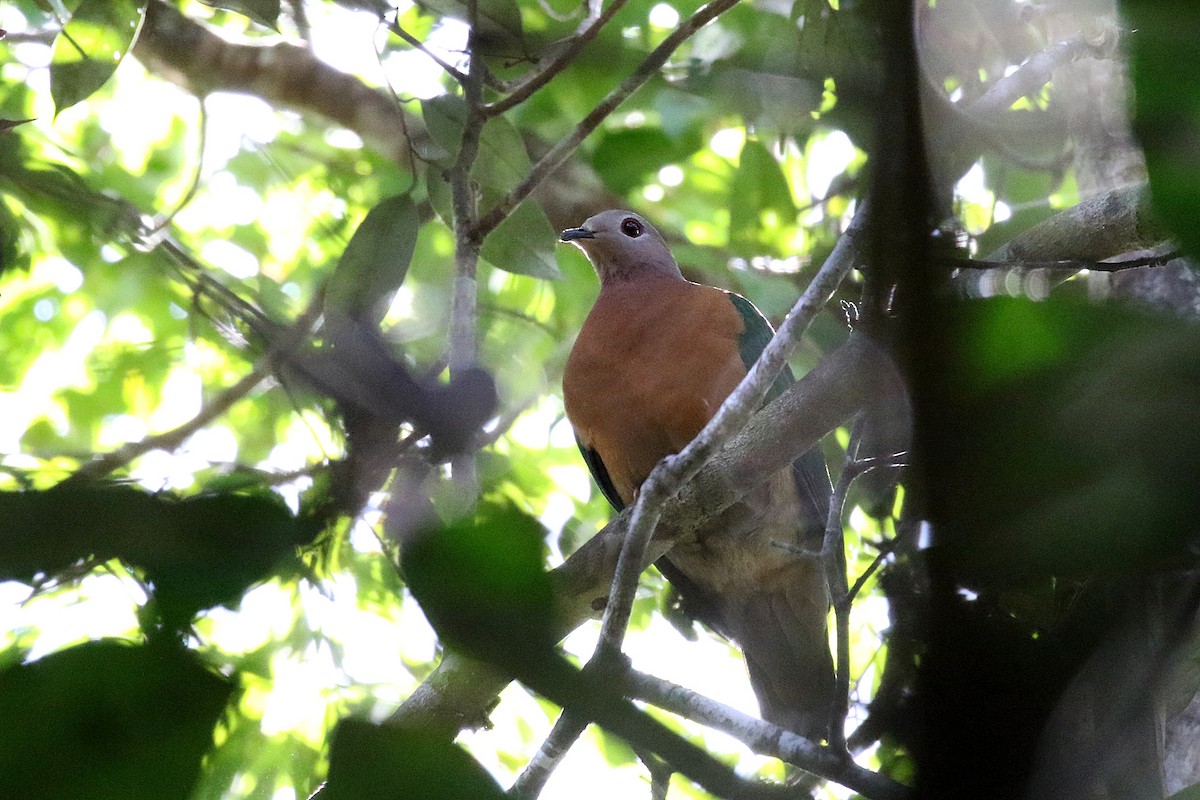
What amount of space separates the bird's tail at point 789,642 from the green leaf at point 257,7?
2.63 m

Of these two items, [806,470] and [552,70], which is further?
[806,470]

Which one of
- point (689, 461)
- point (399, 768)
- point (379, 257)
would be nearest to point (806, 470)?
point (379, 257)

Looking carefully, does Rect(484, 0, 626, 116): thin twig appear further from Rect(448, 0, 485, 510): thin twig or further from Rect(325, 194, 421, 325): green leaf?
Rect(325, 194, 421, 325): green leaf

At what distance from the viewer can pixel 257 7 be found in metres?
3.11

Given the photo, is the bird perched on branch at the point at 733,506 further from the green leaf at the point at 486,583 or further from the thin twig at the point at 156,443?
the green leaf at the point at 486,583

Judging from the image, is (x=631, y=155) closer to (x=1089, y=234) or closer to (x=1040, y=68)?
(x=1040, y=68)

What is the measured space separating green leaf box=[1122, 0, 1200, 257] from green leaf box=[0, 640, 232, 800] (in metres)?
0.54

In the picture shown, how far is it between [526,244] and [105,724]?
304cm

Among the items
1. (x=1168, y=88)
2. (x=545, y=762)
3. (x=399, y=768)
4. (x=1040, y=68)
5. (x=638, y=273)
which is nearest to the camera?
(x=1168, y=88)

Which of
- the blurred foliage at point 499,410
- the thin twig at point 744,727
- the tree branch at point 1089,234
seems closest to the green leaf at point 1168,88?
the blurred foliage at point 499,410

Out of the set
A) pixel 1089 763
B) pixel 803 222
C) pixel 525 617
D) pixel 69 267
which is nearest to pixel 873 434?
pixel 1089 763

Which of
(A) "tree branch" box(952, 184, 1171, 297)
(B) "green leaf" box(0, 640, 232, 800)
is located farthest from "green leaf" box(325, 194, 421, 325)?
(B) "green leaf" box(0, 640, 232, 800)

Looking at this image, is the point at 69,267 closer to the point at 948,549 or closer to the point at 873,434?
the point at 873,434

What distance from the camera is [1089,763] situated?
2.26 feet
